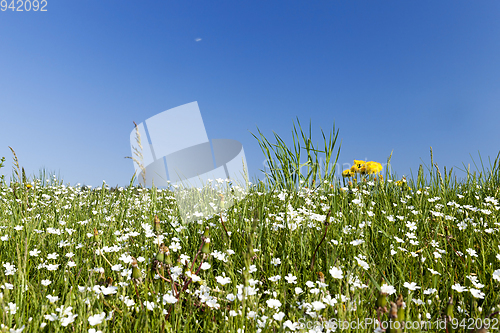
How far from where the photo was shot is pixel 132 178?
14.3 ft

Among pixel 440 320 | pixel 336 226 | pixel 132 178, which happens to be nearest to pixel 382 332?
pixel 440 320

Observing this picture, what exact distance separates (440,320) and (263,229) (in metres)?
1.59

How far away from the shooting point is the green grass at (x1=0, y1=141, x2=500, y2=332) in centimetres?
172

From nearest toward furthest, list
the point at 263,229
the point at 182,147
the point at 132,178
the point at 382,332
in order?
the point at 382,332 < the point at 263,229 < the point at 132,178 < the point at 182,147

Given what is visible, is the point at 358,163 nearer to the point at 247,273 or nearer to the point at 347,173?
the point at 347,173

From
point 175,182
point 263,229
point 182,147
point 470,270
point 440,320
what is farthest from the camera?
point 175,182

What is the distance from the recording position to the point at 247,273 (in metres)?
1.35

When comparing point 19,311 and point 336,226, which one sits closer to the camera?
point 19,311

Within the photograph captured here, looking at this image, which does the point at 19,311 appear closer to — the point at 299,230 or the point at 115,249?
the point at 115,249

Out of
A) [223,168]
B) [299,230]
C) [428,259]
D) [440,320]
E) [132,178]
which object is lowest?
[440,320]
